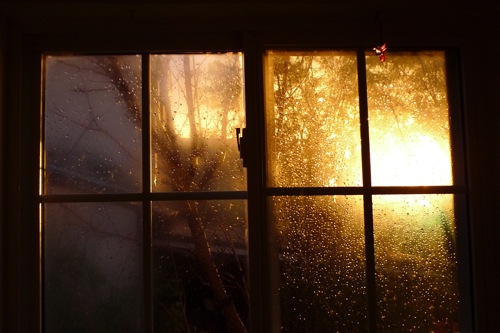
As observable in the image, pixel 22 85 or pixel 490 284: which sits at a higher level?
pixel 22 85

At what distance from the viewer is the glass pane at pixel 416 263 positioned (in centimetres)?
133

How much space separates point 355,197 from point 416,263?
27 cm

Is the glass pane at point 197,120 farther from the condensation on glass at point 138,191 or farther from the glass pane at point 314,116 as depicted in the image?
the glass pane at point 314,116

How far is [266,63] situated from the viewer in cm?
136

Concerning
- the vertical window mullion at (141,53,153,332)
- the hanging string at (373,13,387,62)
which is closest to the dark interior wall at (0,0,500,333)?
the hanging string at (373,13,387,62)

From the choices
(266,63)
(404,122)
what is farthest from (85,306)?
(404,122)

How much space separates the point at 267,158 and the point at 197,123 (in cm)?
24

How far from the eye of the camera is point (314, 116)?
137 centimetres

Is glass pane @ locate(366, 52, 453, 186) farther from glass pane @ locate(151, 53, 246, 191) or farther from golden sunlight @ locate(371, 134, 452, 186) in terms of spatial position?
glass pane @ locate(151, 53, 246, 191)

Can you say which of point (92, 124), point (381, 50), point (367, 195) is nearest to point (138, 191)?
point (92, 124)

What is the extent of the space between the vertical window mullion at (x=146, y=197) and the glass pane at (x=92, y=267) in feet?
0.08

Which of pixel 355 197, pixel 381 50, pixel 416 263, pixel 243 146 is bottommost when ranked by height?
pixel 416 263

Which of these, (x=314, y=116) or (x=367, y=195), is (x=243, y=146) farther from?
(x=367, y=195)

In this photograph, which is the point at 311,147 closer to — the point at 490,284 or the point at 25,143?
the point at 490,284
